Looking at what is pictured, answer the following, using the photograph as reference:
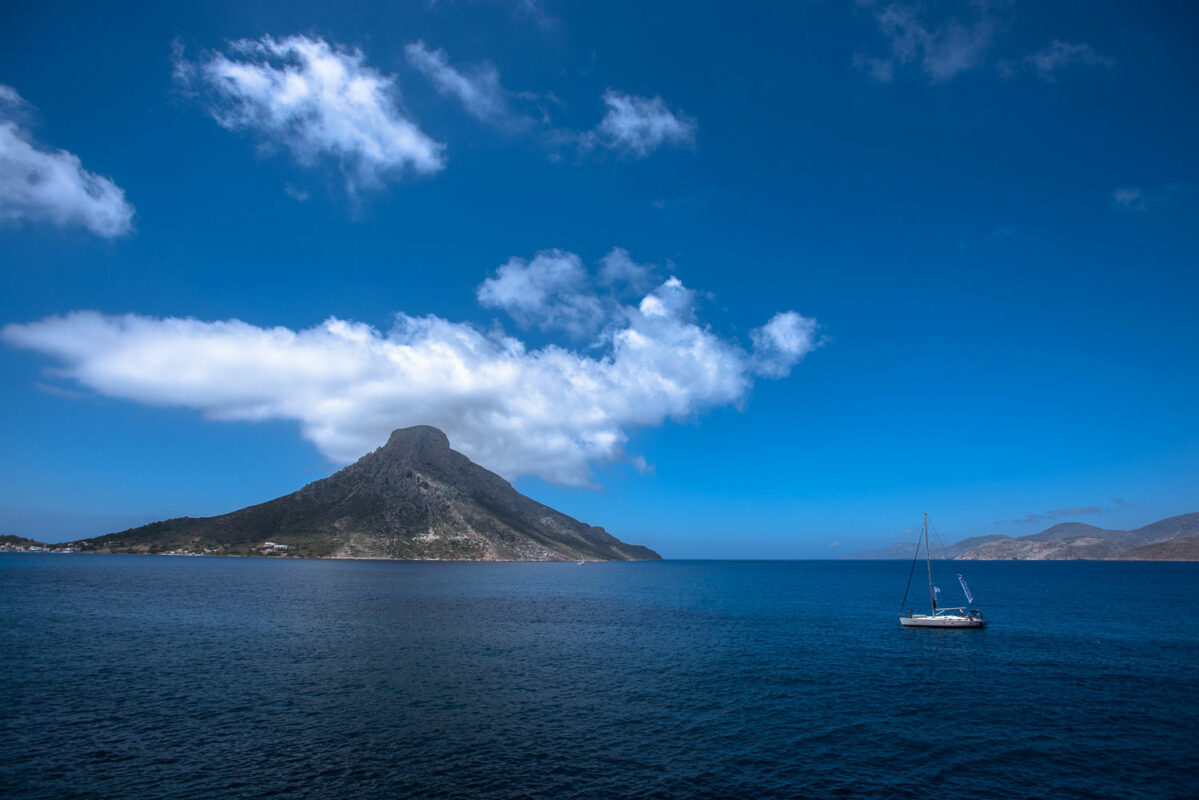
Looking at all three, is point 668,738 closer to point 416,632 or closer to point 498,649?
point 498,649

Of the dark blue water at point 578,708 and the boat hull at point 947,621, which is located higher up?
the boat hull at point 947,621

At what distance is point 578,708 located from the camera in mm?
48750

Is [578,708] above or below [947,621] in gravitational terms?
below

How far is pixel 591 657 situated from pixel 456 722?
28.0 meters

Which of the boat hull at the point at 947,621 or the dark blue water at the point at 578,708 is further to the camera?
the boat hull at the point at 947,621

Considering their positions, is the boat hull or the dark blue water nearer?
the dark blue water

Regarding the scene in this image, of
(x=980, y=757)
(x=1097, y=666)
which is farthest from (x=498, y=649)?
(x=1097, y=666)

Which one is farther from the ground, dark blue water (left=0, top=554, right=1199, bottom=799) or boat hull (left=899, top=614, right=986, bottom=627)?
boat hull (left=899, top=614, right=986, bottom=627)

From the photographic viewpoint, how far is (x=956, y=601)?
530ft

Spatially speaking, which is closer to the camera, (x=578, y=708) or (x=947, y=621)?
(x=578, y=708)

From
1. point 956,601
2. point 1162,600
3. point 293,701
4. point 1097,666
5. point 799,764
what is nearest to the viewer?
point 799,764

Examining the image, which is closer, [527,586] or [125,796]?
[125,796]

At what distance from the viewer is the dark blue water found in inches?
1359

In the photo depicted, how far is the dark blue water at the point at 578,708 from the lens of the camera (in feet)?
113
